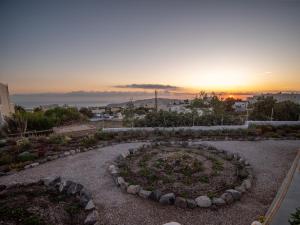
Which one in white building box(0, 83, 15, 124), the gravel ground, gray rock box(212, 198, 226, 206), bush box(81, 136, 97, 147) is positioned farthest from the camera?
white building box(0, 83, 15, 124)

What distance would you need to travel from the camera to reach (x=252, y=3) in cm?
737

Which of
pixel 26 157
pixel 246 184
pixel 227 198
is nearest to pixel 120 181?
pixel 227 198

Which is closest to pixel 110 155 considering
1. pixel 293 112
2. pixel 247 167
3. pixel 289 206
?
pixel 247 167

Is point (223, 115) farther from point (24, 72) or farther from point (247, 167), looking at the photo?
point (24, 72)

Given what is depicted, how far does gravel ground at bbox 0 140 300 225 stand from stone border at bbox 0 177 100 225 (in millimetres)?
177

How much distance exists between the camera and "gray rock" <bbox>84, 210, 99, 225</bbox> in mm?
2986

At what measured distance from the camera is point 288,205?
2523 mm

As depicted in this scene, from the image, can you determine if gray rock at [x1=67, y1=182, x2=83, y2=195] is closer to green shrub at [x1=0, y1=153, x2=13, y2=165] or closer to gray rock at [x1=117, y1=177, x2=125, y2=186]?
gray rock at [x1=117, y1=177, x2=125, y2=186]

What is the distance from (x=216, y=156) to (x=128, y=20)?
27.3 ft

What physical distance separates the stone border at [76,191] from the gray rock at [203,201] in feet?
6.92

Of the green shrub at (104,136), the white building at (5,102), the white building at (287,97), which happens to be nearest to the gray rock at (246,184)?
the green shrub at (104,136)

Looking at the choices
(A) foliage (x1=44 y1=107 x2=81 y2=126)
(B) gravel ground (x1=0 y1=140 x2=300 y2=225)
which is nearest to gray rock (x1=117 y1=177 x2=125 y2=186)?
(B) gravel ground (x1=0 y1=140 x2=300 y2=225)

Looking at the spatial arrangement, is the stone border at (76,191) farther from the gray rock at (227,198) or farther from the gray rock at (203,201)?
the gray rock at (227,198)

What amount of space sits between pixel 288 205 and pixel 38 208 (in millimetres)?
4592
